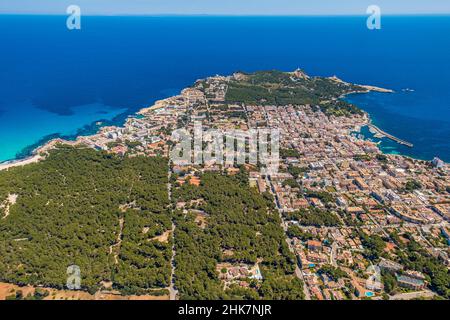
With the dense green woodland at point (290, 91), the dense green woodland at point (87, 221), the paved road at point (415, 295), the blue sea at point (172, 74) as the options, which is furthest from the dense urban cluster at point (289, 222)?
the dense green woodland at point (290, 91)

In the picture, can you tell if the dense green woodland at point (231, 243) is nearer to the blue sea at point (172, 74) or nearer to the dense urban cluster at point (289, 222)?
the dense urban cluster at point (289, 222)

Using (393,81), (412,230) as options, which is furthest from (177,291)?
(393,81)

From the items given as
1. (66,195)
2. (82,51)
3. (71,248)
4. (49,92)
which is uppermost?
(82,51)

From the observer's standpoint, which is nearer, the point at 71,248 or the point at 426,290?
the point at 426,290

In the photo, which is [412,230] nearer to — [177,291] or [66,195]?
[177,291]

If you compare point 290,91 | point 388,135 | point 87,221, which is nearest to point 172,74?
point 290,91

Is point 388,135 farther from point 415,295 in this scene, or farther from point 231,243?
point 231,243
